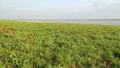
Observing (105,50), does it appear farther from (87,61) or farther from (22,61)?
(22,61)

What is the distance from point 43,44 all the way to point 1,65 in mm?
2937

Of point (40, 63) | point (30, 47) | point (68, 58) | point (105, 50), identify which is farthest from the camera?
point (105, 50)

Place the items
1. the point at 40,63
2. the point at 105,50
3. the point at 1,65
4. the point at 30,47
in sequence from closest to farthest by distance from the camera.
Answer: the point at 1,65 < the point at 40,63 < the point at 30,47 < the point at 105,50

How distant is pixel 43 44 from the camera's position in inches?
316

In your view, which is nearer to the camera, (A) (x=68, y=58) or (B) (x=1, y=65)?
(B) (x=1, y=65)

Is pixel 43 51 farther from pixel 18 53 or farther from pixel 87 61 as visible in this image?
pixel 87 61

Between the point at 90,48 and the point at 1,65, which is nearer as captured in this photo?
the point at 1,65

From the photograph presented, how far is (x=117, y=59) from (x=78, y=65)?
1662mm

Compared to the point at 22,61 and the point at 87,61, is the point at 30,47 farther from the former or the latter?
the point at 87,61

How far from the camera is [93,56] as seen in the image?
22.4 feet

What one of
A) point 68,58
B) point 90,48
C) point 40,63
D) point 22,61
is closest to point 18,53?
point 22,61

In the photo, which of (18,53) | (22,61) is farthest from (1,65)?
(18,53)

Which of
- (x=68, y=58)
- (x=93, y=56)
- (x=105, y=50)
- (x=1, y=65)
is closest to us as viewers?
(x=1, y=65)

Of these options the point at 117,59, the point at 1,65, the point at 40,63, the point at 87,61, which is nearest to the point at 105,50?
the point at 117,59
